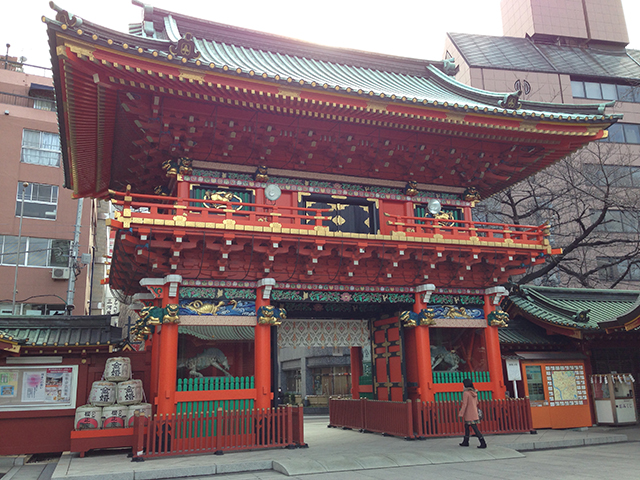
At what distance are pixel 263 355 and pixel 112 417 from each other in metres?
4.15

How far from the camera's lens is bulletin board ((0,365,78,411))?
13.2 meters

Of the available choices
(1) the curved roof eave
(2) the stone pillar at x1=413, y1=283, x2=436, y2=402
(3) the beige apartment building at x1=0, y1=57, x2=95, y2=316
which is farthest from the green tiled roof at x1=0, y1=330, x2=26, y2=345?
(3) the beige apartment building at x1=0, y1=57, x2=95, y2=316

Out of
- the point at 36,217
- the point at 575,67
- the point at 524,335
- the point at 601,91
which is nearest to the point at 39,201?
the point at 36,217

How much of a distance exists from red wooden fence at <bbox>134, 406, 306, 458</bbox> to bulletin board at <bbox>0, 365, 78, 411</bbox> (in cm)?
354

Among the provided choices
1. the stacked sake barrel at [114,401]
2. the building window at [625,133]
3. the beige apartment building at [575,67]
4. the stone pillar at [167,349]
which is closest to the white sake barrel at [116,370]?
the stacked sake barrel at [114,401]

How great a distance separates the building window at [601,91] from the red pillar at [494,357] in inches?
1480

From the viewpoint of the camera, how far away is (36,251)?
2922 cm

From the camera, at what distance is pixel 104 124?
1341cm

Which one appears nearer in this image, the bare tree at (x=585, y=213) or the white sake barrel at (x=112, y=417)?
the white sake barrel at (x=112, y=417)

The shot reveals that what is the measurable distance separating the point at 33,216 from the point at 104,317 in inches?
747

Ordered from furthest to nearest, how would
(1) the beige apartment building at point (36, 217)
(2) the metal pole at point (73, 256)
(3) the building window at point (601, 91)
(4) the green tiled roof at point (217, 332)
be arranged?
(3) the building window at point (601, 91) < (1) the beige apartment building at point (36, 217) < (2) the metal pole at point (73, 256) < (4) the green tiled roof at point (217, 332)

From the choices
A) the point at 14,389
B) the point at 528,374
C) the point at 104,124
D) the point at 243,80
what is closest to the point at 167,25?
the point at 104,124

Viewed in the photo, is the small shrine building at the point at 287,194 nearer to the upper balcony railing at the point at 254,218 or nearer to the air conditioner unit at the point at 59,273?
the upper balcony railing at the point at 254,218

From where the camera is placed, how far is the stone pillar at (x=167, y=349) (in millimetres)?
11961
